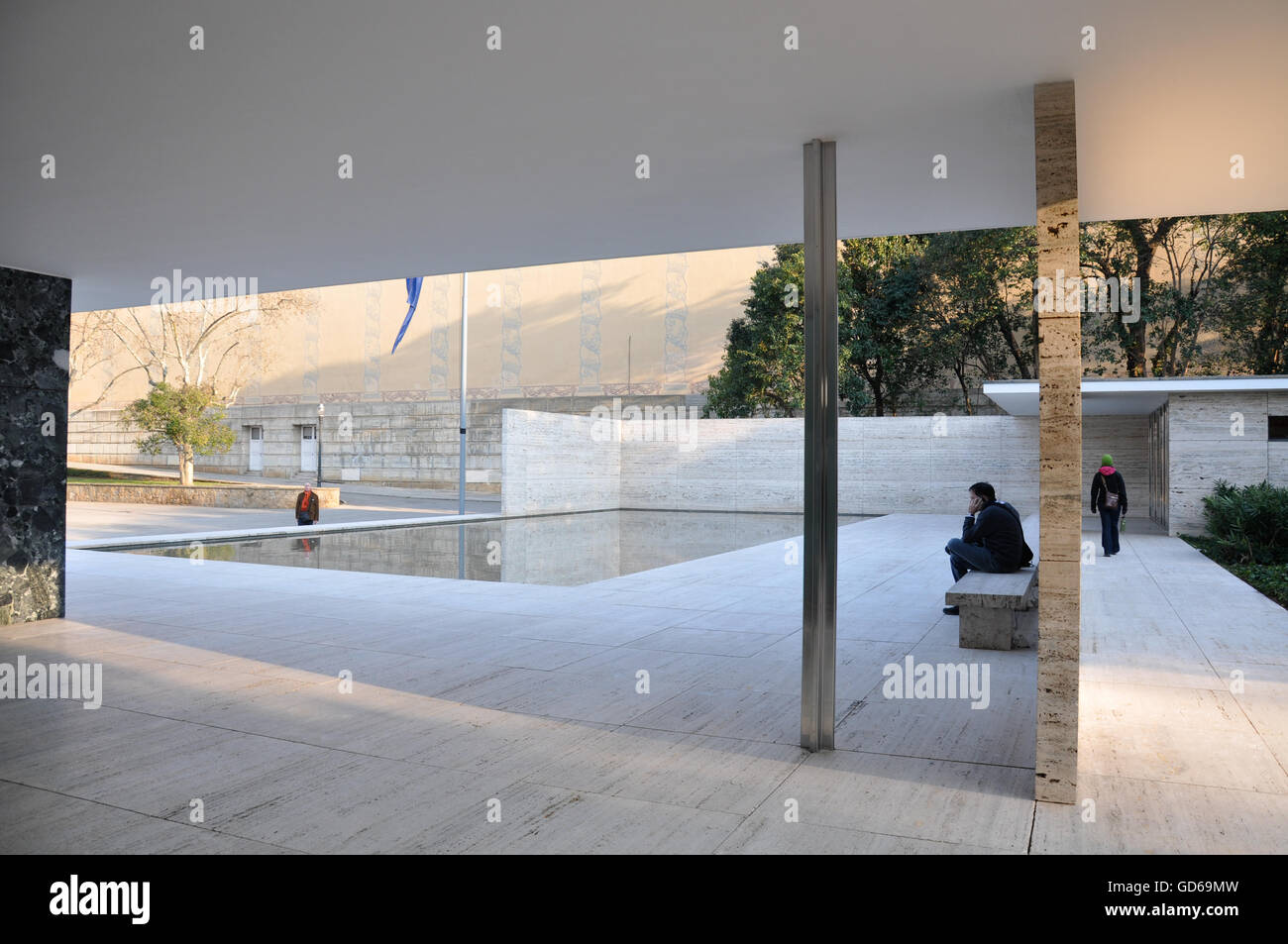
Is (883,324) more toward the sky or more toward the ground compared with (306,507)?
more toward the sky

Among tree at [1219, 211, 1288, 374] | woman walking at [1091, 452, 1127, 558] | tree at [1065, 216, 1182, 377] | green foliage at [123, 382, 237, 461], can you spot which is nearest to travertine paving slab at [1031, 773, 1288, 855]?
woman walking at [1091, 452, 1127, 558]

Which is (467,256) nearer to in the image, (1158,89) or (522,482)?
(1158,89)

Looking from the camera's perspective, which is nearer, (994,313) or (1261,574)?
(1261,574)

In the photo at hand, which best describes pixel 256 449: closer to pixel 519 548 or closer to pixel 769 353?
pixel 769 353

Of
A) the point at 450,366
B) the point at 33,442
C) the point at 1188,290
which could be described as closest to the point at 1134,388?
the point at 1188,290

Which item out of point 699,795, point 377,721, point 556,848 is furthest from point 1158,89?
point 377,721

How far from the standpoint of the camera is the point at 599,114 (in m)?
5.02

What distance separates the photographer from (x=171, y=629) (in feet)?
28.3

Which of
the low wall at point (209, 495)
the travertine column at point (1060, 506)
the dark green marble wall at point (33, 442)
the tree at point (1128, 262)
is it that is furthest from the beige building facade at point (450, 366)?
the travertine column at point (1060, 506)

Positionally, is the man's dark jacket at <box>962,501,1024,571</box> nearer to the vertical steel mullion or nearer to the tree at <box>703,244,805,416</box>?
the vertical steel mullion

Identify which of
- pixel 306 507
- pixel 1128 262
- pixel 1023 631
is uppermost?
pixel 1128 262

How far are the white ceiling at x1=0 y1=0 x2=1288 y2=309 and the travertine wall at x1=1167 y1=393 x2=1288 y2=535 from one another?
473 inches

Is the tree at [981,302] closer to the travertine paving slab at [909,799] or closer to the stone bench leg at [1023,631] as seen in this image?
the stone bench leg at [1023,631]

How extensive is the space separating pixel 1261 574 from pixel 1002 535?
7.15m
